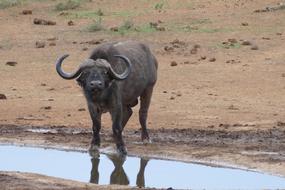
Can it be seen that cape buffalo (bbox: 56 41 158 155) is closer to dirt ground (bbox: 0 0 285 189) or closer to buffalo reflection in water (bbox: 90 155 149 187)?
buffalo reflection in water (bbox: 90 155 149 187)

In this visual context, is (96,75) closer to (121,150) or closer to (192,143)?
(121,150)

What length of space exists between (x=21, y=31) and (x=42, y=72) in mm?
5082

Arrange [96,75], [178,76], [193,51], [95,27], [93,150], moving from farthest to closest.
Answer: [95,27] < [193,51] < [178,76] < [93,150] < [96,75]

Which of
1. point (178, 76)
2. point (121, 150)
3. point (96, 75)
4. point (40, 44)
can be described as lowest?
point (121, 150)

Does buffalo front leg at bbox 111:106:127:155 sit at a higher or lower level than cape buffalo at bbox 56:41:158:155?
lower

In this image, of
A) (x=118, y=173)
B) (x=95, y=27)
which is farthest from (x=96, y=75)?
(x=95, y=27)

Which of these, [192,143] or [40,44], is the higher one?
[40,44]

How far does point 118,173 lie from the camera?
1331 cm

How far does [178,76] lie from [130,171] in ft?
26.4

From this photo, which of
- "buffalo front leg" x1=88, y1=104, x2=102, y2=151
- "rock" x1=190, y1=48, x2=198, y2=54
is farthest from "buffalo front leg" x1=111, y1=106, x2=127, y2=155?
"rock" x1=190, y1=48, x2=198, y2=54

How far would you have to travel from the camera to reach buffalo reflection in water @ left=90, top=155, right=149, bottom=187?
12.9 m

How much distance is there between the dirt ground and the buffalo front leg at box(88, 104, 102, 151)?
20.2 inches

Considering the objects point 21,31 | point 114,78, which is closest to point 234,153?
point 114,78

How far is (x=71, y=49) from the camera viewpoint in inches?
958
